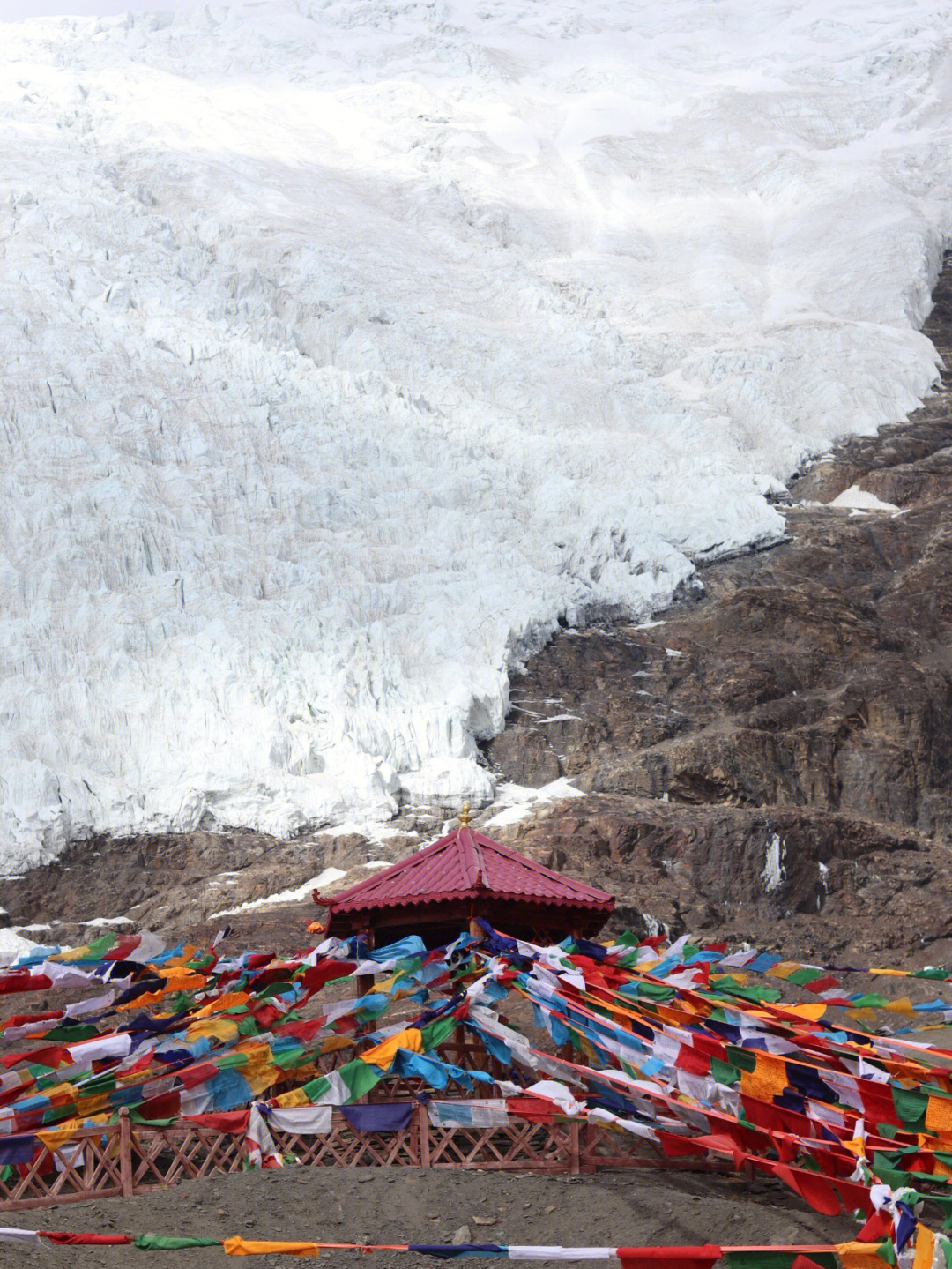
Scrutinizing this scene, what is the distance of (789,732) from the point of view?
38.6m

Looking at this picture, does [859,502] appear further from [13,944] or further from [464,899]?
[464,899]

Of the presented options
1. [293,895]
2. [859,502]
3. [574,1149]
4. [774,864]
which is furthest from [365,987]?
[859,502]

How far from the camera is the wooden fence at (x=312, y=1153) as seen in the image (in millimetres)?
9977

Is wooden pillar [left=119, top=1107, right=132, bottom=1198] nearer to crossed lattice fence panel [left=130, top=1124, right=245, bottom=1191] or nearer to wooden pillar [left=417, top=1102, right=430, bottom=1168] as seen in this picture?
crossed lattice fence panel [left=130, top=1124, right=245, bottom=1191]

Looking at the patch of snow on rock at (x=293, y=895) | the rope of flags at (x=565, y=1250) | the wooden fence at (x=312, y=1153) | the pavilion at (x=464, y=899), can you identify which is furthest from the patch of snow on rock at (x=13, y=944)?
the rope of flags at (x=565, y=1250)

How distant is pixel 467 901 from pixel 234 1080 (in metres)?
3.31

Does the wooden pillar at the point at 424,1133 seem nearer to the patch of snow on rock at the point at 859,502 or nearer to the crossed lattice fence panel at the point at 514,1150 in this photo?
the crossed lattice fence panel at the point at 514,1150

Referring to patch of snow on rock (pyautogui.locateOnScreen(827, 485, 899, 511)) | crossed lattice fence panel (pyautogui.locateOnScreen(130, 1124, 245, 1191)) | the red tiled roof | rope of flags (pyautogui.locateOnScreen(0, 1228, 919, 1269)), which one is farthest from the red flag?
patch of snow on rock (pyautogui.locateOnScreen(827, 485, 899, 511))

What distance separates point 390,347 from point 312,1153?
47.2 meters

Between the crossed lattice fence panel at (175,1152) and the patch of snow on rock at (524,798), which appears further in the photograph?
the patch of snow on rock at (524,798)

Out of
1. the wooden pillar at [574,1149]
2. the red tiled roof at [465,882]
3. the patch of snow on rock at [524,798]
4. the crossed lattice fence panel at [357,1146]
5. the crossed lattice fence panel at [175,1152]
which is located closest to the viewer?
the crossed lattice fence panel at [175,1152]

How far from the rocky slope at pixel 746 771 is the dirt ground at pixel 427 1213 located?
17.0m

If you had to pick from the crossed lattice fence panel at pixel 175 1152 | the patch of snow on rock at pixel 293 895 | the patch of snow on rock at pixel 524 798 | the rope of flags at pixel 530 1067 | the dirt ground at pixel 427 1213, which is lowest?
the patch of snow on rock at pixel 293 895

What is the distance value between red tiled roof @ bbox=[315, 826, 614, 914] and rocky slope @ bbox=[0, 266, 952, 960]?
1433 centimetres
